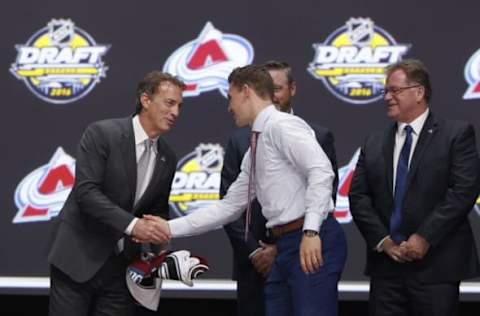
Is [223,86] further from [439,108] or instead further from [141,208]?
[141,208]

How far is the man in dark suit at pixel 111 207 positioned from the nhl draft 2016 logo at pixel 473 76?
2.06 meters

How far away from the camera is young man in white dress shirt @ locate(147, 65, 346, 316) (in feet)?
11.2

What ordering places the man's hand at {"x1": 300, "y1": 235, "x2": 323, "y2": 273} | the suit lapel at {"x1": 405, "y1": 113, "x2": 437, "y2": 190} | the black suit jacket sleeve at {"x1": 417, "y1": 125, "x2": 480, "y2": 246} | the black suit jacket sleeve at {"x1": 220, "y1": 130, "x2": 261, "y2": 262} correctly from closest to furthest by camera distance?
the man's hand at {"x1": 300, "y1": 235, "x2": 323, "y2": 273}, the black suit jacket sleeve at {"x1": 417, "y1": 125, "x2": 480, "y2": 246}, the suit lapel at {"x1": 405, "y1": 113, "x2": 437, "y2": 190}, the black suit jacket sleeve at {"x1": 220, "y1": 130, "x2": 261, "y2": 262}

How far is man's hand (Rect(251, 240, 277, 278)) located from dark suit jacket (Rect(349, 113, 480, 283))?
41 cm

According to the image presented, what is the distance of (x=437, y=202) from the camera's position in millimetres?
3965

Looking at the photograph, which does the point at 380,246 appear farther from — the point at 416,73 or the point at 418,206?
the point at 416,73

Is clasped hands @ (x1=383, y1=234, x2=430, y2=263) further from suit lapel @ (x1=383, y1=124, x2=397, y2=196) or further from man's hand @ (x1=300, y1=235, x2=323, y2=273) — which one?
man's hand @ (x1=300, y1=235, x2=323, y2=273)

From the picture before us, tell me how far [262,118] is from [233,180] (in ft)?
2.46

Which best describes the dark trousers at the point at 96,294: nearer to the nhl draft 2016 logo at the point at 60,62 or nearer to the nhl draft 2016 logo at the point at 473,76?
the nhl draft 2016 logo at the point at 60,62

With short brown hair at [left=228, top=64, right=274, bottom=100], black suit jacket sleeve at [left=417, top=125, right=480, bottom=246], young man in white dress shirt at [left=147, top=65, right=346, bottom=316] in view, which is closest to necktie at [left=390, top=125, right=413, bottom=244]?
black suit jacket sleeve at [left=417, top=125, right=480, bottom=246]

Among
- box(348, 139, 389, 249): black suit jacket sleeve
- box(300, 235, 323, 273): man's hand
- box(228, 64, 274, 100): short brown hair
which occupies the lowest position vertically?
box(348, 139, 389, 249): black suit jacket sleeve

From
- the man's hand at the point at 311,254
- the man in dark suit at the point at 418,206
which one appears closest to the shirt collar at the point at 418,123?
the man in dark suit at the point at 418,206

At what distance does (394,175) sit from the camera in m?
4.05

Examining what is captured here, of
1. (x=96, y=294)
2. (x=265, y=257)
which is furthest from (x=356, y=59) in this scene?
(x=96, y=294)
